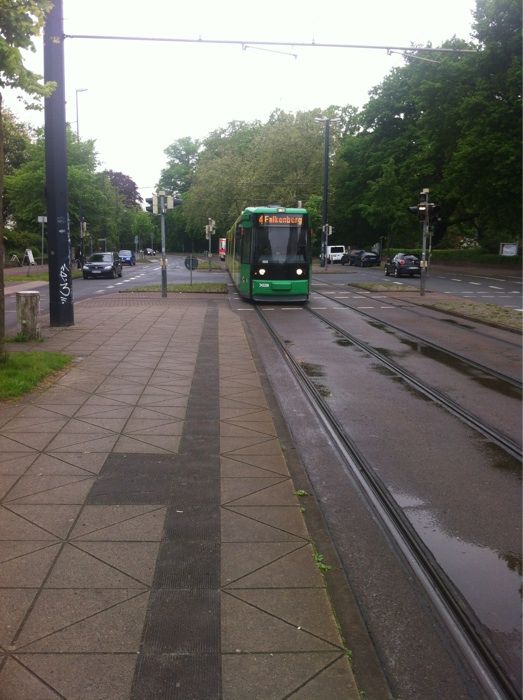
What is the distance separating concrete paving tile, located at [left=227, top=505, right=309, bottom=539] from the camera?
450 centimetres

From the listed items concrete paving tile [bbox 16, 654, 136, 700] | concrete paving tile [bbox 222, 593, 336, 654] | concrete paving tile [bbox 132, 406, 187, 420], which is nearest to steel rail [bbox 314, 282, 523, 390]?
concrete paving tile [bbox 132, 406, 187, 420]

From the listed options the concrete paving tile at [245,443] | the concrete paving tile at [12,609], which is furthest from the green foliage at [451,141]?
the concrete paving tile at [12,609]

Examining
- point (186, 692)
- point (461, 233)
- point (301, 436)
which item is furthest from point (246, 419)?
point (461, 233)

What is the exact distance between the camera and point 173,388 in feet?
29.4

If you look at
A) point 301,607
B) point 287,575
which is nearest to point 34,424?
point 287,575

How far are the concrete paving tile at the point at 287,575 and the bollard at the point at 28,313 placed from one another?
9.89 metres

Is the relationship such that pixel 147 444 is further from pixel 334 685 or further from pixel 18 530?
pixel 334 685

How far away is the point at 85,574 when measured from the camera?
379 centimetres

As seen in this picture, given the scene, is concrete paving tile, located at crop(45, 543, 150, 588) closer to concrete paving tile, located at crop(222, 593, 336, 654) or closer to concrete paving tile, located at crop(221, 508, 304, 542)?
concrete paving tile, located at crop(222, 593, 336, 654)

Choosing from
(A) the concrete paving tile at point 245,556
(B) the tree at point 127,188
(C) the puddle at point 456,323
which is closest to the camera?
(A) the concrete paving tile at point 245,556

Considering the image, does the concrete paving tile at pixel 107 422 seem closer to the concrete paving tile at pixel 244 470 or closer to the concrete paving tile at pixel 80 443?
the concrete paving tile at pixel 80 443

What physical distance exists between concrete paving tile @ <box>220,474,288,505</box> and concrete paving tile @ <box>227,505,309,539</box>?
21 centimetres

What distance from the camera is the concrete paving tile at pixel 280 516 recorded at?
4.50 metres

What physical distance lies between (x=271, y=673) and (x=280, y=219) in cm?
1992
